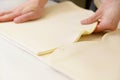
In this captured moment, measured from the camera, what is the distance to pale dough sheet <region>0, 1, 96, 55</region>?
1.79 feet

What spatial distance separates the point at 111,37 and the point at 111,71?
16 cm

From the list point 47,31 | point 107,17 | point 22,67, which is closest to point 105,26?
point 107,17

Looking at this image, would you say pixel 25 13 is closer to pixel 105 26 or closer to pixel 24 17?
pixel 24 17

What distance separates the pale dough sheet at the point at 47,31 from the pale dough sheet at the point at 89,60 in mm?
36

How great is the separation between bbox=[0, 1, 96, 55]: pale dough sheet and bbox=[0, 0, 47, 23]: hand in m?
0.02

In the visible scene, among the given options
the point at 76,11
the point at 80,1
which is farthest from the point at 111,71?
the point at 80,1

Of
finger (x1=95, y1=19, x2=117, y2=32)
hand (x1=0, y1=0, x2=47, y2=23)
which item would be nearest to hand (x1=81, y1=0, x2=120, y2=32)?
finger (x1=95, y1=19, x2=117, y2=32)

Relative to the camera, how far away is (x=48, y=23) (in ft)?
2.17

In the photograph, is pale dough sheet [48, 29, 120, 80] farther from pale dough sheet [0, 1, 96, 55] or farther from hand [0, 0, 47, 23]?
hand [0, 0, 47, 23]

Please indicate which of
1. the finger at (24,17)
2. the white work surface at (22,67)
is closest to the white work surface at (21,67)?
the white work surface at (22,67)

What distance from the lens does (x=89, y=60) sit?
1.58ft

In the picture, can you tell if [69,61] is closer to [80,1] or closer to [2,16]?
[2,16]

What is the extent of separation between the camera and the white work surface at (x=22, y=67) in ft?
1.51

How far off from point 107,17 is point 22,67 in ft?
1.01
